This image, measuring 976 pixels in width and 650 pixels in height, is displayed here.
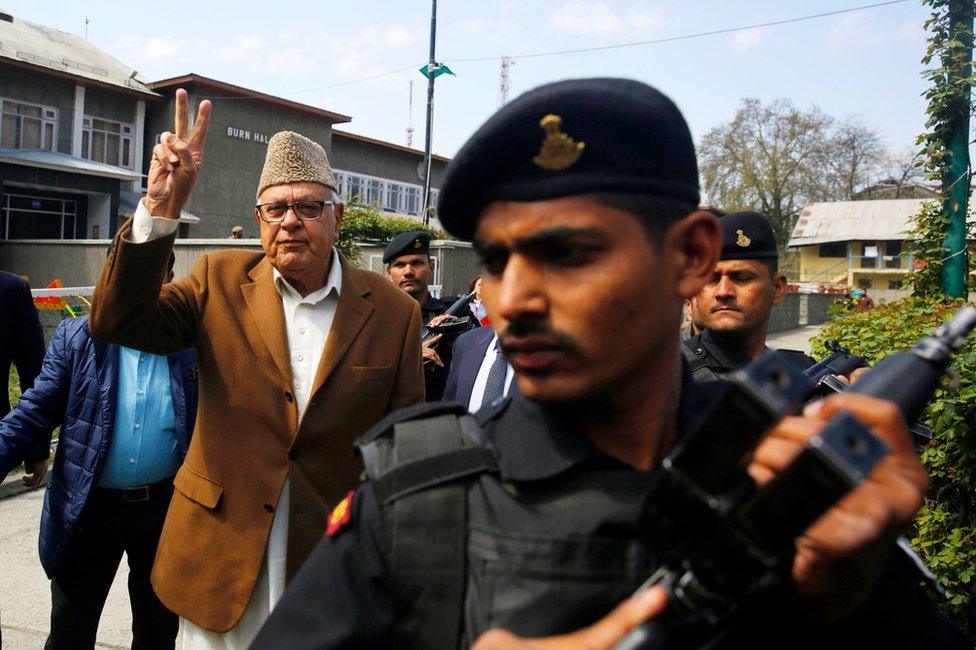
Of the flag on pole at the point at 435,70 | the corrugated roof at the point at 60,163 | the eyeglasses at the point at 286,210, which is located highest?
the flag on pole at the point at 435,70

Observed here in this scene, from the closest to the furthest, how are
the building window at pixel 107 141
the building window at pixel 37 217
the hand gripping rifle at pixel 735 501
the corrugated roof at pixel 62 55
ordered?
the hand gripping rifle at pixel 735 501 < the building window at pixel 37 217 < the corrugated roof at pixel 62 55 < the building window at pixel 107 141

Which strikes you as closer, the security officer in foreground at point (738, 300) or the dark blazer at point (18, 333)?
the security officer in foreground at point (738, 300)

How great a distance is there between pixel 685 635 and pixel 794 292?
29.3m

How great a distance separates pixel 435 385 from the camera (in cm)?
538

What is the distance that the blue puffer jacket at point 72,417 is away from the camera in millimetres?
3395

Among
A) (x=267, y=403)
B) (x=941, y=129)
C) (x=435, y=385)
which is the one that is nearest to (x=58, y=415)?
(x=267, y=403)

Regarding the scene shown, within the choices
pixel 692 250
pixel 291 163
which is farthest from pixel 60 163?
pixel 692 250

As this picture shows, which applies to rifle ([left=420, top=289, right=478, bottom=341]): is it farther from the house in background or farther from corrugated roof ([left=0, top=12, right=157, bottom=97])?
the house in background

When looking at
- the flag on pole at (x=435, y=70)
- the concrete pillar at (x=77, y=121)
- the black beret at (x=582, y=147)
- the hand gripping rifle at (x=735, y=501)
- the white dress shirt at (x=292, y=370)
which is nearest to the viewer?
the hand gripping rifle at (x=735, y=501)

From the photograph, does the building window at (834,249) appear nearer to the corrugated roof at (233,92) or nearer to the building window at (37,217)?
the corrugated roof at (233,92)

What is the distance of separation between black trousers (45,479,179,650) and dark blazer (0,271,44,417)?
1277 millimetres

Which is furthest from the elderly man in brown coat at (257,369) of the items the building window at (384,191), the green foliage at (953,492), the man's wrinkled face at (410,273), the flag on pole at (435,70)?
the building window at (384,191)

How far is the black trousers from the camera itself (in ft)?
11.1

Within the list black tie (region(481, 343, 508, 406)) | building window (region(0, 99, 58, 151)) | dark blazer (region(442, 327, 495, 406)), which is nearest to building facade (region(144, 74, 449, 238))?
building window (region(0, 99, 58, 151))
